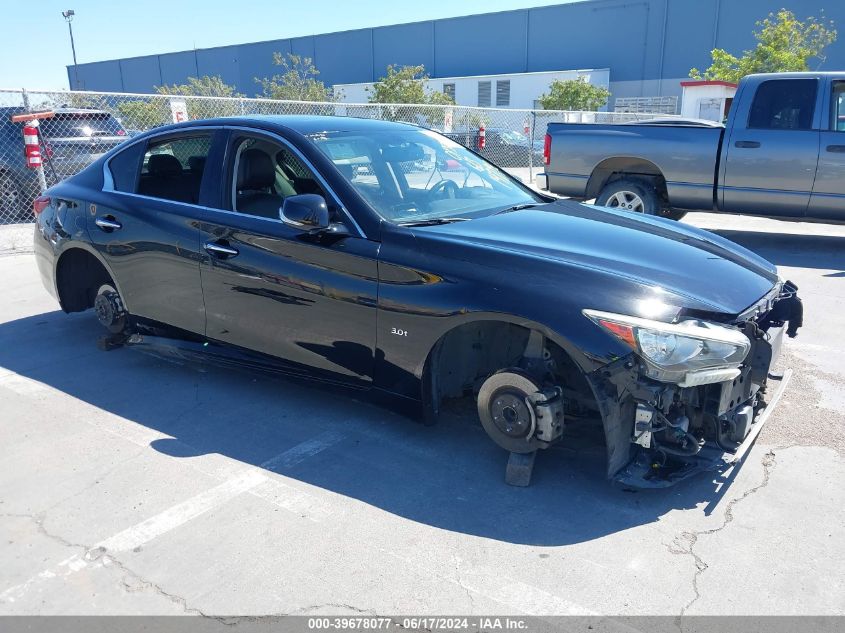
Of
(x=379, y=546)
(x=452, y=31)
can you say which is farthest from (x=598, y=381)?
(x=452, y=31)

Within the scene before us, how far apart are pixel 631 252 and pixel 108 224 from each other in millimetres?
3528

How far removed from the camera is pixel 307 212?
3662 mm

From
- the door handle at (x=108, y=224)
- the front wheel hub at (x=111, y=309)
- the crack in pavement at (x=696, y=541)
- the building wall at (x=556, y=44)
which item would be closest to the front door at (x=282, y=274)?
the door handle at (x=108, y=224)

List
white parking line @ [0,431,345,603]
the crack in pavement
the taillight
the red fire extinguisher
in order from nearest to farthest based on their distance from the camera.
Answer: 1. the crack in pavement
2. white parking line @ [0,431,345,603]
3. the taillight
4. the red fire extinguisher

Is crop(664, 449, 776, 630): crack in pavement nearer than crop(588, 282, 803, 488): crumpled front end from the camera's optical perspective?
Yes

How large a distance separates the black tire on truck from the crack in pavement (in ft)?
20.4

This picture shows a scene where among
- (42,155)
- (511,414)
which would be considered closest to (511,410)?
(511,414)

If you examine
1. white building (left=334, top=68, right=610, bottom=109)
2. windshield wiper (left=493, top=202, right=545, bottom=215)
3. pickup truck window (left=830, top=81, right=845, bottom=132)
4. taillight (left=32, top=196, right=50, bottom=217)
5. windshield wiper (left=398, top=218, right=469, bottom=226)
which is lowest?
taillight (left=32, top=196, right=50, bottom=217)

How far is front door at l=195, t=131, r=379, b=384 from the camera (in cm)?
376

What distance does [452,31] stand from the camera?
50156mm

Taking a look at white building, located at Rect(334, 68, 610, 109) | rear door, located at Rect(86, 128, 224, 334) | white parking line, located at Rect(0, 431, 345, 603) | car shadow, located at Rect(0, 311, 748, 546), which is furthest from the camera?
white building, located at Rect(334, 68, 610, 109)

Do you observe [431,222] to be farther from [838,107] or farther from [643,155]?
[838,107]

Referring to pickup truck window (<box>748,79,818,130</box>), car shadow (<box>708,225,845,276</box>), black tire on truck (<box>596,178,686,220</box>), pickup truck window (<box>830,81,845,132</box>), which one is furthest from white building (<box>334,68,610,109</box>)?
pickup truck window (<box>830,81,845,132</box>)

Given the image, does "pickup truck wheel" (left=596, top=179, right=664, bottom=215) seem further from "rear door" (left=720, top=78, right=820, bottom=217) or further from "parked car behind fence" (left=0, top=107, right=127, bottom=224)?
"parked car behind fence" (left=0, top=107, right=127, bottom=224)
